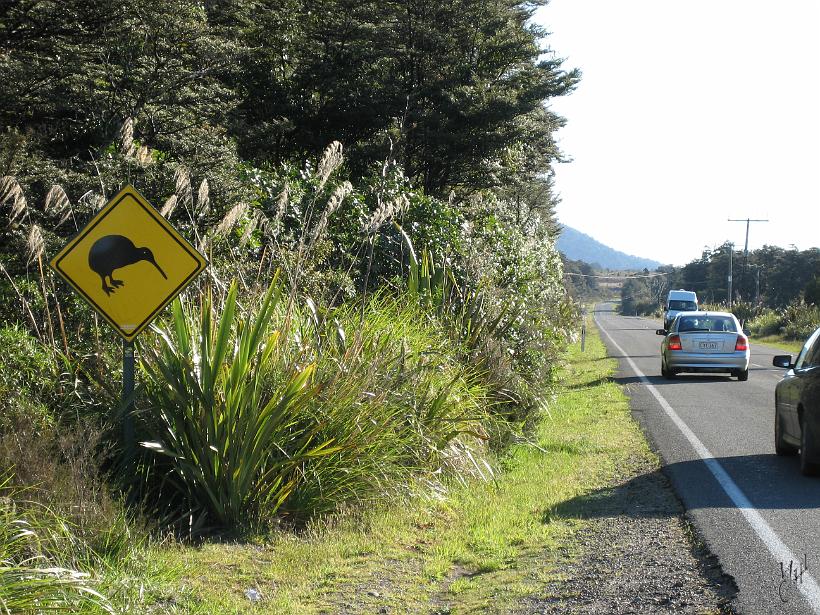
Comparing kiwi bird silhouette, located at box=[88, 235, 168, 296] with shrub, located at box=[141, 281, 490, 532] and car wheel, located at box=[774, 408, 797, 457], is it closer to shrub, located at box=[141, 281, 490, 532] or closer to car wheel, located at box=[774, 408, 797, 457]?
shrub, located at box=[141, 281, 490, 532]

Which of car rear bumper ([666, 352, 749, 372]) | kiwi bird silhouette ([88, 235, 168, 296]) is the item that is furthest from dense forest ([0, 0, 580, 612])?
car rear bumper ([666, 352, 749, 372])

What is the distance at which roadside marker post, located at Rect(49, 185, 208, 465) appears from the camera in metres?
6.59

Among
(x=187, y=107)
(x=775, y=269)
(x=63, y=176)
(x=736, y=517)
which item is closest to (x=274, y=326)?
(x=736, y=517)

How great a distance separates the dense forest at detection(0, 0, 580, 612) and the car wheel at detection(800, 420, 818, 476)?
3100mm

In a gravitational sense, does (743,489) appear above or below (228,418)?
below

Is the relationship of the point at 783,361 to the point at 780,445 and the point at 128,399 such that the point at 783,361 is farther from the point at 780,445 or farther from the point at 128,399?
the point at 128,399

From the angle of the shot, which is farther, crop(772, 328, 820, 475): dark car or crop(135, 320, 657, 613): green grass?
crop(772, 328, 820, 475): dark car

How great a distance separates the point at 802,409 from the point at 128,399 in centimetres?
638

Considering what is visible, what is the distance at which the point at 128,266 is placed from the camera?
657 cm

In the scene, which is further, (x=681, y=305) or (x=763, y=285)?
(x=763, y=285)

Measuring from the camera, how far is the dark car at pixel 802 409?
8.98m
